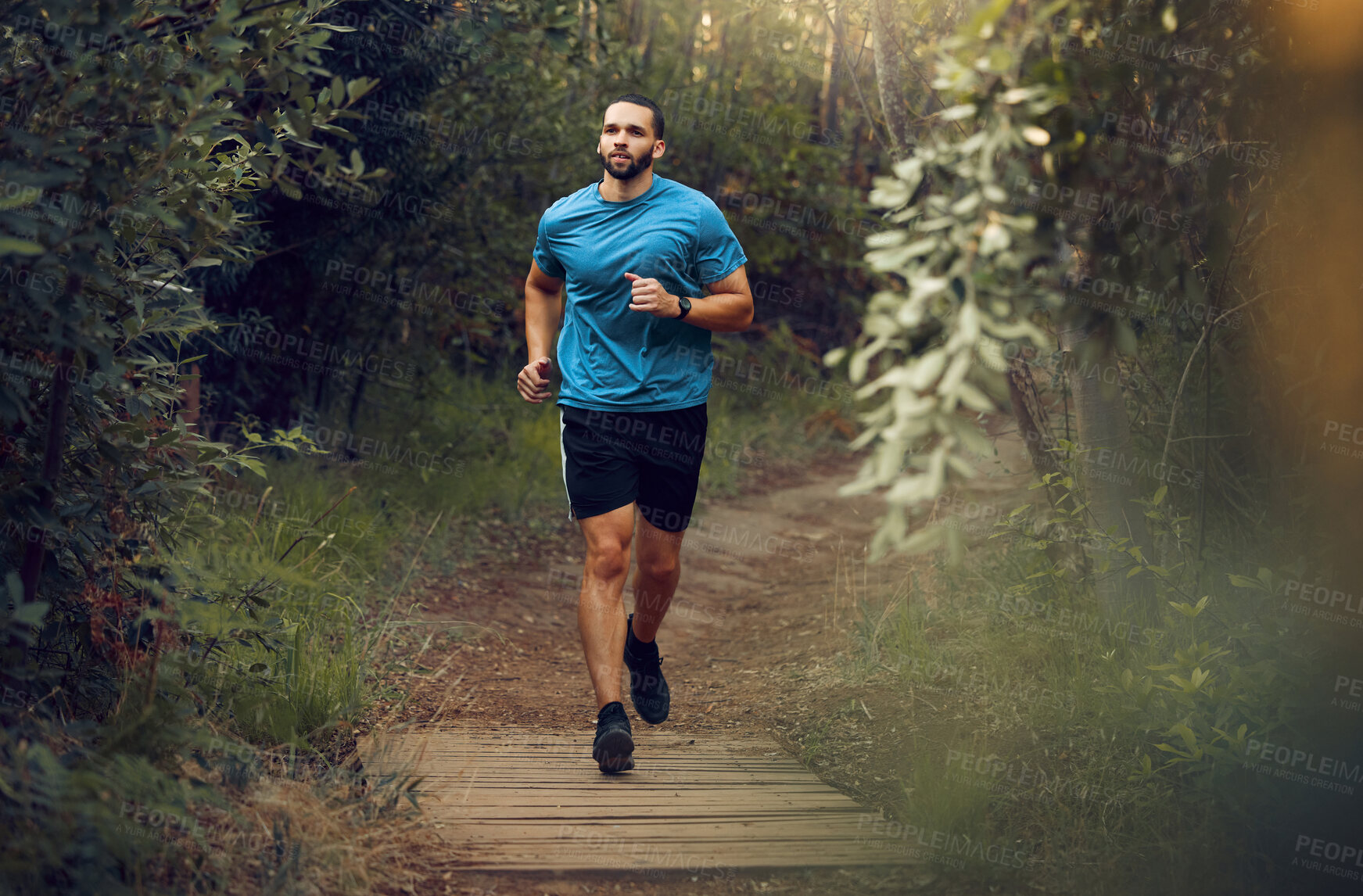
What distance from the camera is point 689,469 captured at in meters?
3.89

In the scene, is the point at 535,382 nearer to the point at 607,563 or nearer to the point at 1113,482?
the point at 607,563

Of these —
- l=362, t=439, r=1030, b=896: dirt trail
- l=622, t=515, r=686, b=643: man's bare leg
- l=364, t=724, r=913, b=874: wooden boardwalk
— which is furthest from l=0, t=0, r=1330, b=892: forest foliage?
l=622, t=515, r=686, b=643: man's bare leg

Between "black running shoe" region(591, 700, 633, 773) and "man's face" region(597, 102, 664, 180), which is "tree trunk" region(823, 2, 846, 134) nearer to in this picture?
"man's face" region(597, 102, 664, 180)

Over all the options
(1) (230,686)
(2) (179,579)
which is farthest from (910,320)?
(1) (230,686)

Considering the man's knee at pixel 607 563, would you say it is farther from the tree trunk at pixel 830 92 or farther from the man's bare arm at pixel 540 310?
the tree trunk at pixel 830 92

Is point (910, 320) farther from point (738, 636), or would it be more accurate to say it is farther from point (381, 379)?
point (381, 379)

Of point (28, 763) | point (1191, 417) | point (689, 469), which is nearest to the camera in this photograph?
point (28, 763)

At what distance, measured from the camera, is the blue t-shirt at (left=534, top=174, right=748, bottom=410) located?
373cm

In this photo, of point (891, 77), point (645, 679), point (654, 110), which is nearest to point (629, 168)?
point (654, 110)

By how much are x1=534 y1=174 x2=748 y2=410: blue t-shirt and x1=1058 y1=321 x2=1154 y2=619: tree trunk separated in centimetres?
132

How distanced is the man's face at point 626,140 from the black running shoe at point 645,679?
1.63 m

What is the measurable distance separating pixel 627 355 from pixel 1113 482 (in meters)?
1.80

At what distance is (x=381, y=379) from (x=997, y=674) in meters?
4.24

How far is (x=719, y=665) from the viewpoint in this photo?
5.40 metres
